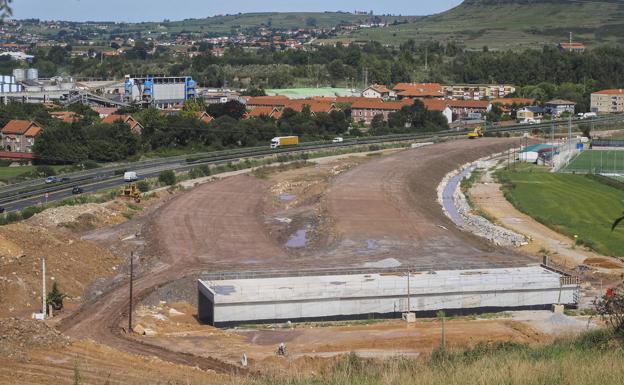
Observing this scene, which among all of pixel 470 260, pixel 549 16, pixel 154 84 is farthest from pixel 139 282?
pixel 549 16

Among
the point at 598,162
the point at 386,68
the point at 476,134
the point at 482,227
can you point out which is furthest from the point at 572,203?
the point at 386,68

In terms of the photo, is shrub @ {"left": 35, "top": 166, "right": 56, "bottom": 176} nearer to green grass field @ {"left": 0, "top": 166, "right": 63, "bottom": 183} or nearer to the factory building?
green grass field @ {"left": 0, "top": 166, "right": 63, "bottom": 183}

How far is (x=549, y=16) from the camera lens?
150750 mm

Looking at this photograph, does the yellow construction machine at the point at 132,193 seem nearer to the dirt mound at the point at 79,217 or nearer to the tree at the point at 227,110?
the dirt mound at the point at 79,217

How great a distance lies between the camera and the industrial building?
56.7ft

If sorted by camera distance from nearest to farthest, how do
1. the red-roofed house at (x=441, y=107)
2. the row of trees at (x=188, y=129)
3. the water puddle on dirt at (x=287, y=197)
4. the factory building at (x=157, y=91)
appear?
the water puddle on dirt at (x=287, y=197)
the row of trees at (x=188, y=129)
the red-roofed house at (x=441, y=107)
the factory building at (x=157, y=91)

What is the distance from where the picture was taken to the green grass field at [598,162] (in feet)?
136

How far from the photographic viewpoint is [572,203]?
105 ft

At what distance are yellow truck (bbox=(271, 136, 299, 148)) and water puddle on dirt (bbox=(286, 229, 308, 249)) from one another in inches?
861

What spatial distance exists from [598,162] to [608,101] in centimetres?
2896

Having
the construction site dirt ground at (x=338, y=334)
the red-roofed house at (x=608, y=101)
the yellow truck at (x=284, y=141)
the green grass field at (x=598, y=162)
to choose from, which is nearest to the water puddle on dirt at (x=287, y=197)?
the green grass field at (x=598, y=162)

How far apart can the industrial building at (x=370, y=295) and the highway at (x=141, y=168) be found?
503 inches

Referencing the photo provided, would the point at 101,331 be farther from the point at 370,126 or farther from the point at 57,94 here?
the point at 57,94

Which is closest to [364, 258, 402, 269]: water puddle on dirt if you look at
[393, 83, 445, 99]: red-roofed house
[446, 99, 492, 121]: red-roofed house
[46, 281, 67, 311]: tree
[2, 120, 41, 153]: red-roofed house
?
[46, 281, 67, 311]: tree
